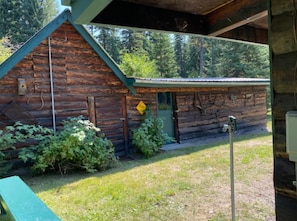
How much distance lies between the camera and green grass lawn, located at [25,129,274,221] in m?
3.56

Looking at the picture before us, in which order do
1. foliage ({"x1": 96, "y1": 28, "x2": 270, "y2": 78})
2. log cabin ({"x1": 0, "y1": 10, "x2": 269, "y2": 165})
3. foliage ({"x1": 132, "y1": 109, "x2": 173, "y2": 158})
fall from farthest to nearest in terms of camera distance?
1. foliage ({"x1": 96, "y1": 28, "x2": 270, "y2": 78})
2. foliage ({"x1": 132, "y1": 109, "x2": 173, "y2": 158})
3. log cabin ({"x1": 0, "y1": 10, "x2": 269, "y2": 165})

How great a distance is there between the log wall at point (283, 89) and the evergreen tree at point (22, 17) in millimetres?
20891

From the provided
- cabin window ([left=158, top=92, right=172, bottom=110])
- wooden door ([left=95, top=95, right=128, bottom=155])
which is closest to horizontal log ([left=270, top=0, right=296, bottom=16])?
wooden door ([left=95, top=95, right=128, bottom=155])

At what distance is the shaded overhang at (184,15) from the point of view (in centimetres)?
187

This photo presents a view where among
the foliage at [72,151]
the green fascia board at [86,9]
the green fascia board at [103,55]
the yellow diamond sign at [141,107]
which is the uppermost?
the green fascia board at [103,55]

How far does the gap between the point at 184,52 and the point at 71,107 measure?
2190cm

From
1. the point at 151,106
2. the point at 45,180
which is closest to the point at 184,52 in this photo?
the point at 151,106

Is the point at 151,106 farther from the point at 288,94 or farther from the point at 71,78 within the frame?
the point at 288,94

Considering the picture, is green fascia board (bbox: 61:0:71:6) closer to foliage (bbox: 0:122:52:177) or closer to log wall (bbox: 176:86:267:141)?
foliage (bbox: 0:122:52:177)

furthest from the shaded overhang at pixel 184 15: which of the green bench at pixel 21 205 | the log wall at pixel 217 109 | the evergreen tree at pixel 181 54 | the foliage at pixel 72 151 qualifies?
the evergreen tree at pixel 181 54

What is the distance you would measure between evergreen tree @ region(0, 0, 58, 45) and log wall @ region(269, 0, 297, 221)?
20.9 metres

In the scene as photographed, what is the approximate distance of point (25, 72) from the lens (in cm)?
616

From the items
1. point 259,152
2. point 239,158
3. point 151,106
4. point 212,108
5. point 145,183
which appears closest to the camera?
point 145,183

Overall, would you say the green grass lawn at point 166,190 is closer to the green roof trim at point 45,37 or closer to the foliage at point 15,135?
the foliage at point 15,135
